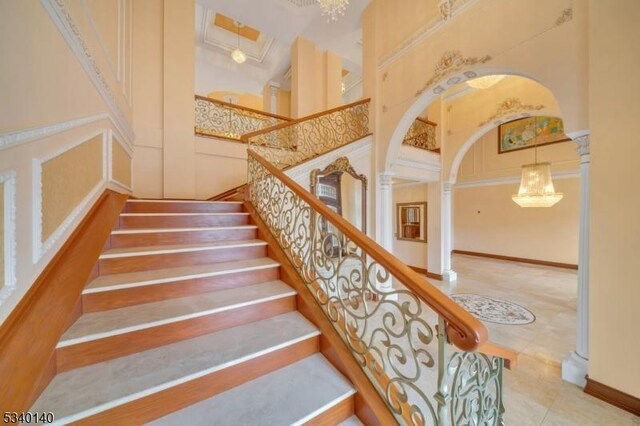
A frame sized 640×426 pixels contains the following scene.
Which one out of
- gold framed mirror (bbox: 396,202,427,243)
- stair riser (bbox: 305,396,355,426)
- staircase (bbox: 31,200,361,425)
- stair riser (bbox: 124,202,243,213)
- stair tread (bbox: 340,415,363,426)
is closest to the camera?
staircase (bbox: 31,200,361,425)

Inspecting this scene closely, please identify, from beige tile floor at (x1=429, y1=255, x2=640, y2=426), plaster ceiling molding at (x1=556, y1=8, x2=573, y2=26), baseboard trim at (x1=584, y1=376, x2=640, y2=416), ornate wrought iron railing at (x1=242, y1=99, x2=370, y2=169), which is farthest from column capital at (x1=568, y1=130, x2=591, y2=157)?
ornate wrought iron railing at (x1=242, y1=99, x2=370, y2=169)

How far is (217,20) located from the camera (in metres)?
6.20

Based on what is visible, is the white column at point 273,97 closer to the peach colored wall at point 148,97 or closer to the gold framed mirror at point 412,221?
the peach colored wall at point 148,97

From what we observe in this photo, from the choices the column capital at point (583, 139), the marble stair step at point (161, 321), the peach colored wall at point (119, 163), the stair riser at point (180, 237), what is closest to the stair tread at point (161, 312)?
the marble stair step at point (161, 321)

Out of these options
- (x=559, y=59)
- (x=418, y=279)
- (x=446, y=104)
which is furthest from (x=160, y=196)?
(x=446, y=104)

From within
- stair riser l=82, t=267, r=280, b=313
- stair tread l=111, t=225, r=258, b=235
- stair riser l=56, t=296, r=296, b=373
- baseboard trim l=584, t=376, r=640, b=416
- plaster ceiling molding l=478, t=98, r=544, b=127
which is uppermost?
plaster ceiling molding l=478, t=98, r=544, b=127

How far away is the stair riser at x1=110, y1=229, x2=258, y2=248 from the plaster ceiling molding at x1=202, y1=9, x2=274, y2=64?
644cm

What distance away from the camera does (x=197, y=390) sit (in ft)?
4.12

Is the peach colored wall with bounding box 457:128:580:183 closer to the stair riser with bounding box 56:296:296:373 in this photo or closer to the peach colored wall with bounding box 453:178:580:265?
the peach colored wall with bounding box 453:178:580:265

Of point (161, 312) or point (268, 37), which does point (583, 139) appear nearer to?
point (161, 312)

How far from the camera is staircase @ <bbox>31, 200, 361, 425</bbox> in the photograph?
115 centimetres

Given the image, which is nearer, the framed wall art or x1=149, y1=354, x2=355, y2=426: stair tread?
x1=149, y1=354, x2=355, y2=426: stair tread

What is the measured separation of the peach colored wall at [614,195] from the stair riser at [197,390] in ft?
8.82

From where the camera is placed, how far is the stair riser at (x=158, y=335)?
4.05ft
